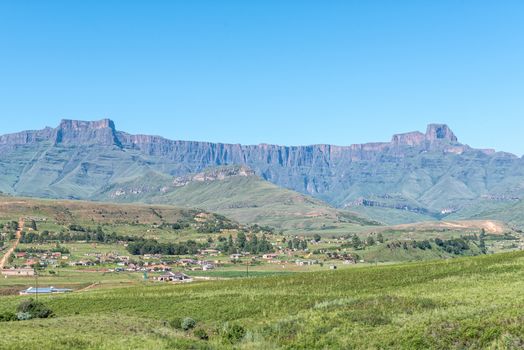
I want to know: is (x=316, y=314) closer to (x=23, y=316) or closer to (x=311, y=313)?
(x=311, y=313)

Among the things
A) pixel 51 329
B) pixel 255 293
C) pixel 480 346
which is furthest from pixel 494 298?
pixel 51 329

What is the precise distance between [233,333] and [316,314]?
32.2 ft

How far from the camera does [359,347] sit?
5553 centimetres

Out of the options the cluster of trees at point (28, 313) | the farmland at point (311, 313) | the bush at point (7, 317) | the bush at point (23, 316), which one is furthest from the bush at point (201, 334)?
the bush at point (7, 317)

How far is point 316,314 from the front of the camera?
6938 cm

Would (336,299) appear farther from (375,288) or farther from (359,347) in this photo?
(359,347)

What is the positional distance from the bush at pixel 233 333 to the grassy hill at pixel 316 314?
0.15 m

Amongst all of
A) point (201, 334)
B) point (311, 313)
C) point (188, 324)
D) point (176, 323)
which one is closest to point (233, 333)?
point (201, 334)

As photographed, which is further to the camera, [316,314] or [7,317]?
[7,317]

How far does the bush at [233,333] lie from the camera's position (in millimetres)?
64500

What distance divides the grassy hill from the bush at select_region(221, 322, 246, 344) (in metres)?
0.15

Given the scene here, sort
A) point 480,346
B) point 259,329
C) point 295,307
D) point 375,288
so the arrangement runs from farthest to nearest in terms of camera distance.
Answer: point 375,288, point 295,307, point 259,329, point 480,346

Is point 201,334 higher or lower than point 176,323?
higher

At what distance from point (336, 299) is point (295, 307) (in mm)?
5592
